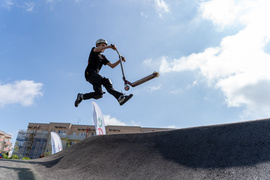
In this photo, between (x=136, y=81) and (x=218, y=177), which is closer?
(x=218, y=177)

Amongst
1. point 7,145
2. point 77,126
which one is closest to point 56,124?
point 77,126

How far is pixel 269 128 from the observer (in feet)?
15.4

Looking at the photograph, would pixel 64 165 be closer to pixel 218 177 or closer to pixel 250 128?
pixel 218 177

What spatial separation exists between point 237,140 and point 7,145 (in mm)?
132315

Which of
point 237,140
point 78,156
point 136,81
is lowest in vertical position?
point 237,140

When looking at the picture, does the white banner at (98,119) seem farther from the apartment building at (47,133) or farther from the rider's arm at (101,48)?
the apartment building at (47,133)

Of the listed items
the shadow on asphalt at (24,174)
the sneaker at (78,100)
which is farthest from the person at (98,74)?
the shadow on asphalt at (24,174)

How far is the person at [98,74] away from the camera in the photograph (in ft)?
20.3

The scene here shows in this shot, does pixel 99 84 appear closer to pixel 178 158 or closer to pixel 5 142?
pixel 178 158

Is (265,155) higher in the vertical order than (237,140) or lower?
lower

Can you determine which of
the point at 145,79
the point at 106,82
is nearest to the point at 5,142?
the point at 106,82

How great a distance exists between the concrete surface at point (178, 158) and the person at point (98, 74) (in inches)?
66.8

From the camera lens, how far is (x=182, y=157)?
4.97 metres

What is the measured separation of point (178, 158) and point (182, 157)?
0.34 ft
